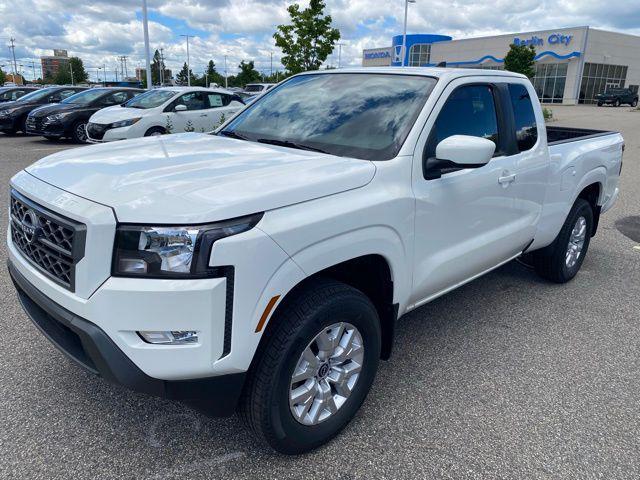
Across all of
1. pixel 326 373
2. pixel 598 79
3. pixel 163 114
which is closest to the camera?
pixel 326 373

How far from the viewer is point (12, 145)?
1416 centimetres

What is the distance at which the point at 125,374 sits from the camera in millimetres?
2041

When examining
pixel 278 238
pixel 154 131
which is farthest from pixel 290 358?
pixel 154 131

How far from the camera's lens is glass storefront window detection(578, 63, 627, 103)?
52.3 m

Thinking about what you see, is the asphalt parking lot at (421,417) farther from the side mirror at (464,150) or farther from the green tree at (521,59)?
the green tree at (521,59)

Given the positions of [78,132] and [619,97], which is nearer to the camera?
[78,132]

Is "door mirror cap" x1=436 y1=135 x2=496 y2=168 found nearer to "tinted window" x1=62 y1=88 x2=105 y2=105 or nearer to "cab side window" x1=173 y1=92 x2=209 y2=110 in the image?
"cab side window" x1=173 y1=92 x2=209 y2=110

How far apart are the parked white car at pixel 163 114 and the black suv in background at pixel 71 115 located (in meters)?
1.92

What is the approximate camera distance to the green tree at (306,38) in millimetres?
24469

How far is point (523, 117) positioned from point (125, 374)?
10.8 feet

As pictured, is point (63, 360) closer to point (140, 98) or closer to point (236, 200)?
point (236, 200)

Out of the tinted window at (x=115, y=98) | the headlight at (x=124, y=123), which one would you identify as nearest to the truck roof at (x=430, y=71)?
the headlight at (x=124, y=123)

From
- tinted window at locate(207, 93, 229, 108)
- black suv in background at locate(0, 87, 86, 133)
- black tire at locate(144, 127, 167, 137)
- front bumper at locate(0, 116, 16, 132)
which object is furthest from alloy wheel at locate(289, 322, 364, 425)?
front bumper at locate(0, 116, 16, 132)

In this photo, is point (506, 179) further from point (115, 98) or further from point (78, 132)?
point (115, 98)
